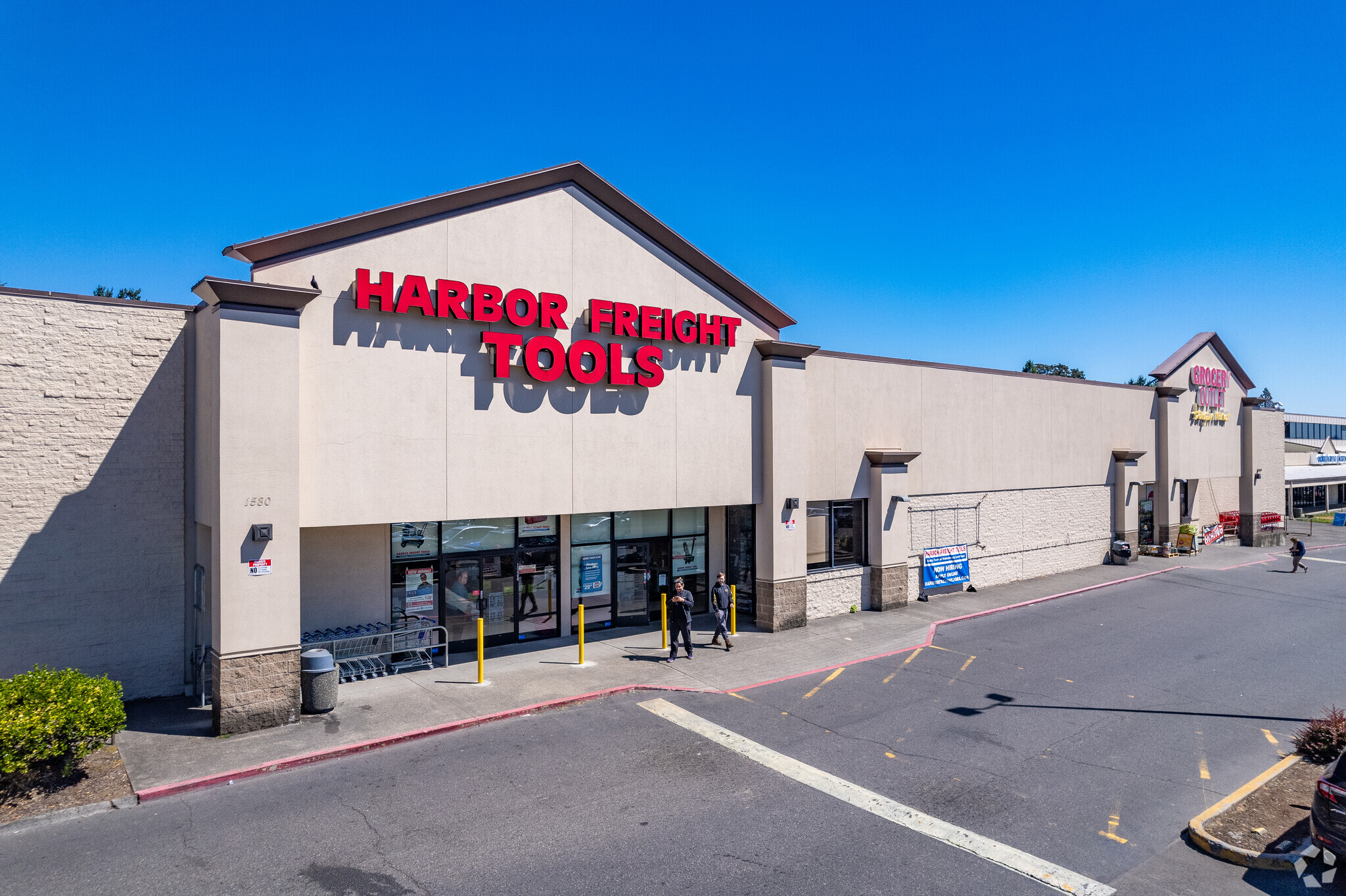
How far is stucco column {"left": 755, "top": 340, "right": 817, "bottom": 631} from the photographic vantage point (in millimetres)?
18234

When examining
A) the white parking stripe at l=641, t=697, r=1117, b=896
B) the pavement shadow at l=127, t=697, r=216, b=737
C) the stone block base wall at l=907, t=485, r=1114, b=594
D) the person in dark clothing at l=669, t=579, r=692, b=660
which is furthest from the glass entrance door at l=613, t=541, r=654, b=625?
the pavement shadow at l=127, t=697, r=216, b=737

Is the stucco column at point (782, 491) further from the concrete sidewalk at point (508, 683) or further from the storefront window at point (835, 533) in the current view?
the storefront window at point (835, 533)

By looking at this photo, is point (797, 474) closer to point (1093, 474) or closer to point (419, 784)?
point (419, 784)

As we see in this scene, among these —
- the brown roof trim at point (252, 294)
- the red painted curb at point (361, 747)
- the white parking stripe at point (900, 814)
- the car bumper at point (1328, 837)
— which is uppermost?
the brown roof trim at point (252, 294)

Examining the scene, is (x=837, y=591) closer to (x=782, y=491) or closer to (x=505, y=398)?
(x=782, y=491)

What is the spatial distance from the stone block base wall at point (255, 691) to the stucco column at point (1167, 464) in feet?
111

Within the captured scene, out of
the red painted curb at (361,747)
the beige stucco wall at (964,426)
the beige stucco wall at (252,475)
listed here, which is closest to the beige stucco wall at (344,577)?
the beige stucco wall at (252,475)

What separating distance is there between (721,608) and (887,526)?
682cm

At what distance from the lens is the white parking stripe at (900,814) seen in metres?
7.72

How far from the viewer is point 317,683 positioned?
12164mm

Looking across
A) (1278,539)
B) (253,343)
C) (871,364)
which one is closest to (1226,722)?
(871,364)

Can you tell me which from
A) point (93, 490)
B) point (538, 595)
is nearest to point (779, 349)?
point (538, 595)

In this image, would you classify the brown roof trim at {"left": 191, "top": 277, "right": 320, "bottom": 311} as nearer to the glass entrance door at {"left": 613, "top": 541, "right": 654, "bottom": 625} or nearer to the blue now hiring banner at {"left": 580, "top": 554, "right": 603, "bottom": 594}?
the blue now hiring banner at {"left": 580, "top": 554, "right": 603, "bottom": 594}

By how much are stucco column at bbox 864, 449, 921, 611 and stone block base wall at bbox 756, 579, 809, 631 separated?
3.34m
